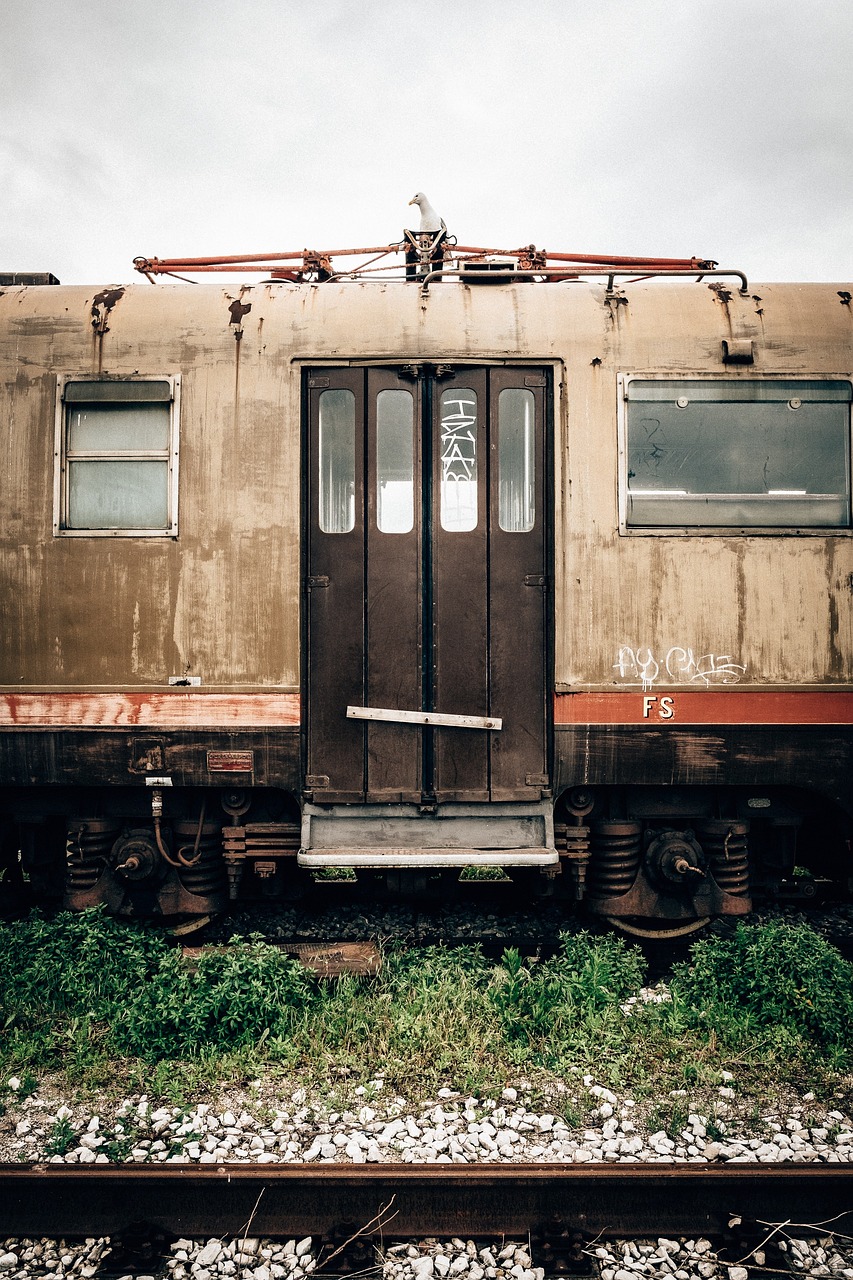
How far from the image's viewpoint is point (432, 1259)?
2.74 meters

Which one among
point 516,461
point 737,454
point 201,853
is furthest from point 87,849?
point 737,454

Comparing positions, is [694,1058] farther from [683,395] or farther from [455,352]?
[455,352]

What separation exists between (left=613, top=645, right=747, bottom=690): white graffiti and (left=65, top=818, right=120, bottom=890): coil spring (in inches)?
130

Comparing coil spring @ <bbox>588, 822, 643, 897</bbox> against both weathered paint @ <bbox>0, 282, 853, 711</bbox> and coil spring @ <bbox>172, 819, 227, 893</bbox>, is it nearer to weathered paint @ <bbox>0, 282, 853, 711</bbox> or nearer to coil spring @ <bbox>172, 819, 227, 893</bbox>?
weathered paint @ <bbox>0, 282, 853, 711</bbox>

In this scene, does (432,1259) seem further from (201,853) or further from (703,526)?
(703,526)

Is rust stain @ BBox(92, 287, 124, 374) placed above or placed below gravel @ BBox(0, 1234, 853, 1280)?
above

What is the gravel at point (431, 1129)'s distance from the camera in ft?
10.4

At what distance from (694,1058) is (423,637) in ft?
8.59

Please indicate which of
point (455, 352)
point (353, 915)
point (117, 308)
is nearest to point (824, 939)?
point (353, 915)

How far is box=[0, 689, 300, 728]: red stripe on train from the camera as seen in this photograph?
443cm

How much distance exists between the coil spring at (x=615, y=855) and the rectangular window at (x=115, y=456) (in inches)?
129

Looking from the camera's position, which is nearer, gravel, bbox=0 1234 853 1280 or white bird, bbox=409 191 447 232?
gravel, bbox=0 1234 853 1280

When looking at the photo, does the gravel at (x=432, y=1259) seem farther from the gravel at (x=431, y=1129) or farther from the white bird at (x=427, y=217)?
the white bird at (x=427, y=217)

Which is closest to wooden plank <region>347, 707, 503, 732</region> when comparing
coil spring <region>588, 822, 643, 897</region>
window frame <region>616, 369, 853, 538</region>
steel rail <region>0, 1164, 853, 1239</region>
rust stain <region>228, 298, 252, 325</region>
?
coil spring <region>588, 822, 643, 897</region>
